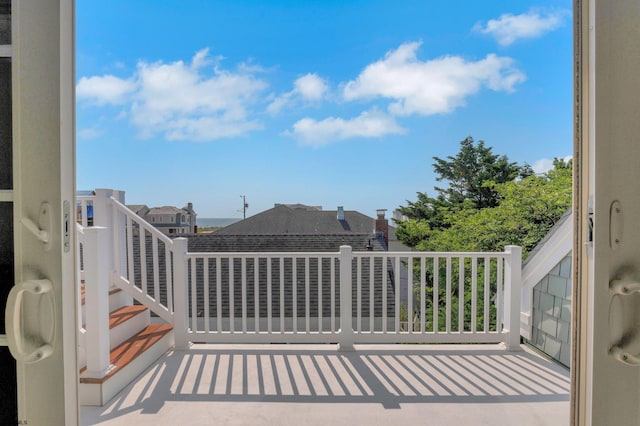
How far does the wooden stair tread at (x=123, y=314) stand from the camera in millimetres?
2812

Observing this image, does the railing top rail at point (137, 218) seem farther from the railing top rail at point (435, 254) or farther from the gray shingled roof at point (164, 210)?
the gray shingled roof at point (164, 210)

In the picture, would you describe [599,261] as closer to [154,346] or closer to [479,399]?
[479,399]

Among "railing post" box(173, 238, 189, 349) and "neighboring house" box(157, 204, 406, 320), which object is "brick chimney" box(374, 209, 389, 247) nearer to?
"neighboring house" box(157, 204, 406, 320)

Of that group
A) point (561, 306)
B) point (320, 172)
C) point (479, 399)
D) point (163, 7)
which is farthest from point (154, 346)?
point (320, 172)

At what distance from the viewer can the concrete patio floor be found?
6.47 ft

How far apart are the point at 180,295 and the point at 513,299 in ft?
10.3

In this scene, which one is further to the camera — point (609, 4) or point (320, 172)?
point (320, 172)

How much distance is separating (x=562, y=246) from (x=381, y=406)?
82.4 inches

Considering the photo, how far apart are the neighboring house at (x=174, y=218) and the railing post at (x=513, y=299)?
1306 cm

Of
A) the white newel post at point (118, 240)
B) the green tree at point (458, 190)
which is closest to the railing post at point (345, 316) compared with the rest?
the white newel post at point (118, 240)

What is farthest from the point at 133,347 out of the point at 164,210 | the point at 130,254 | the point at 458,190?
the point at 164,210

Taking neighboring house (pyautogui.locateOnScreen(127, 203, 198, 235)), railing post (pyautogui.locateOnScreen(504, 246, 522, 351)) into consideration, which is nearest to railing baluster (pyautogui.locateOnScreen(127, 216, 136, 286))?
railing post (pyautogui.locateOnScreen(504, 246, 522, 351))

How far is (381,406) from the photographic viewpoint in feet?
6.83

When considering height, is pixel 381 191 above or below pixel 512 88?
below
